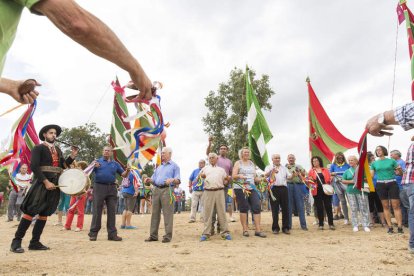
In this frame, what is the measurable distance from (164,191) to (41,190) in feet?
8.36

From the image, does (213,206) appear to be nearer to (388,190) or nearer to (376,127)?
(388,190)

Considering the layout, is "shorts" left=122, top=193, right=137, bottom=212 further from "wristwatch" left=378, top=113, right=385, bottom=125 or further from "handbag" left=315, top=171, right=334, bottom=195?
"wristwatch" left=378, top=113, right=385, bottom=125

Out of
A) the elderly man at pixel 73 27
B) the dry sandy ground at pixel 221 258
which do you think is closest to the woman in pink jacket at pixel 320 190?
the dry sandy ground at pixel 221 258

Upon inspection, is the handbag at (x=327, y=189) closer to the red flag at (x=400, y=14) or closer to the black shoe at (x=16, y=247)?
the red flag at (x=400, y=14)

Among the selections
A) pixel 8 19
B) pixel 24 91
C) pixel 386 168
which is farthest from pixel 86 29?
pixel 386 168

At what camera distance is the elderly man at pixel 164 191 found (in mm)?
6949

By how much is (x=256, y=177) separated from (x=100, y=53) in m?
6.97

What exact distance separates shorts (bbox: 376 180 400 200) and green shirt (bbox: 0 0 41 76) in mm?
8199

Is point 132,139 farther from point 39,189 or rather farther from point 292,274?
point 39,189

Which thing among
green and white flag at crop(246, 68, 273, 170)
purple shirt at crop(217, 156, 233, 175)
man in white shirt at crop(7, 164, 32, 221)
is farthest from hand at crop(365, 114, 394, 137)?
man in white shirt at crop(7, 164, 32, 221)

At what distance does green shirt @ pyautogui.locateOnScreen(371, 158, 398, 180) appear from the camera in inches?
296

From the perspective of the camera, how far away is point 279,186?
8352 mm

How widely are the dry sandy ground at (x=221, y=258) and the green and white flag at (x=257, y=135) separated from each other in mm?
2516

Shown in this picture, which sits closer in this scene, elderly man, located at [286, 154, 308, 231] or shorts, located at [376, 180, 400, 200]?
shorts, located at [376, 180, 400, 200]
